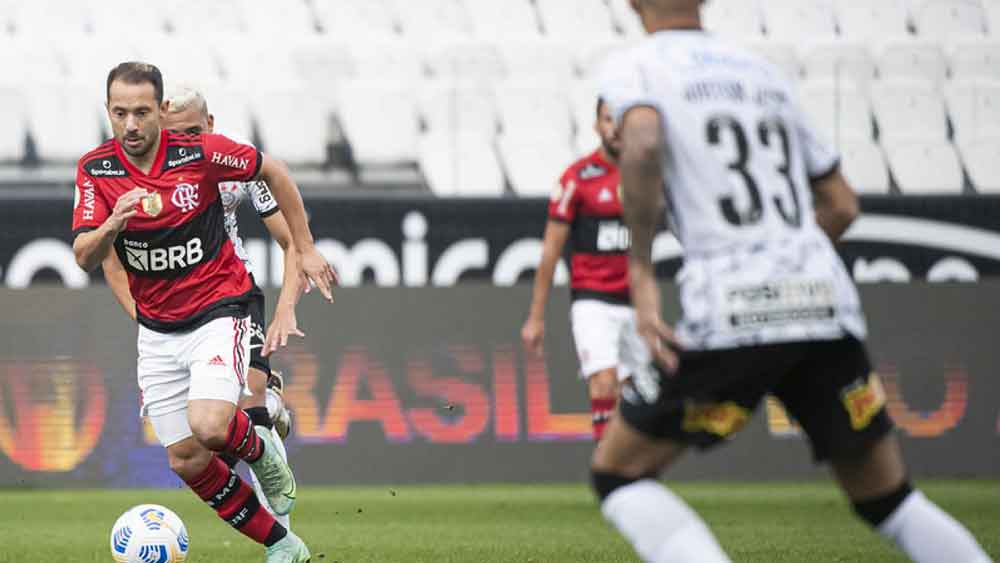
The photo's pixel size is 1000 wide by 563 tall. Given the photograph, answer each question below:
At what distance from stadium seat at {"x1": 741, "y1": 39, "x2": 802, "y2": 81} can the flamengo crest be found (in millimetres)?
8148

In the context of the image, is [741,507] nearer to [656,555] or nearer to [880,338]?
[880,338]

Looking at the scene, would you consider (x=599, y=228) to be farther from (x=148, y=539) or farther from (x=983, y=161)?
(x=983, y=161)

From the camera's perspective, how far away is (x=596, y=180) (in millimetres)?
8719

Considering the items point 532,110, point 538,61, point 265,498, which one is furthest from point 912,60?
point 265,498

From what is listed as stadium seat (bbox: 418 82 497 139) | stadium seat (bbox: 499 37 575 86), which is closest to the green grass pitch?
stadium seat (bbox: 418 82 497 139)

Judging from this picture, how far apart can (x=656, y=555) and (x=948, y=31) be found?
11064 mm

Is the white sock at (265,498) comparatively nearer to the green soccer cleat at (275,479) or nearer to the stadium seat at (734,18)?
the green soccer cleat at (275,479)

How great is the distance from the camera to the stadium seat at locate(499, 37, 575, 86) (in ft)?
44.3

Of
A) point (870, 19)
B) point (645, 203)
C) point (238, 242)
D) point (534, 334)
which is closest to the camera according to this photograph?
point (645, 203)

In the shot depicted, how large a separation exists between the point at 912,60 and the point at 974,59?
521mm

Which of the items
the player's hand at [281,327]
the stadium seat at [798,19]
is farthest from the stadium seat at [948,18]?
the player's hand at [281,327]

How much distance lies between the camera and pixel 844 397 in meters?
3.89

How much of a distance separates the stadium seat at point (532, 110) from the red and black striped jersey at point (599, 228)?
4439 millimetres

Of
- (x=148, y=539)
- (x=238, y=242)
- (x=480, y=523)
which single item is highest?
(x=238, y=242)
